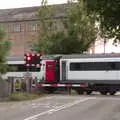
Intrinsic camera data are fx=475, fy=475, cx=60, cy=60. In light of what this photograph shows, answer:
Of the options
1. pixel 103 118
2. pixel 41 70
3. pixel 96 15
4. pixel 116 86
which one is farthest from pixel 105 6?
pixel 41 70

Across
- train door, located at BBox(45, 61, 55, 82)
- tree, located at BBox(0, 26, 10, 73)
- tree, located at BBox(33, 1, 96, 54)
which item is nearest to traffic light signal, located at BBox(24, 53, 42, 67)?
tree, located at BBox(0, 26, 10, 73)

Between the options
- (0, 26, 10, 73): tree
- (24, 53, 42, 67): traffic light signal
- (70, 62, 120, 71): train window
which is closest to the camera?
(0, 26, 10, 73): tree

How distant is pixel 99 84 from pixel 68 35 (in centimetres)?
1157

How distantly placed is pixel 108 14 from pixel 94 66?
24903 millimetres

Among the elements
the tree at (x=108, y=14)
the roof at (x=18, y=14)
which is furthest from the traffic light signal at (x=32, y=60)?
the roof at (x=18, y=14)

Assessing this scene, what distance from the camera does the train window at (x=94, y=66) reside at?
46.2 metres

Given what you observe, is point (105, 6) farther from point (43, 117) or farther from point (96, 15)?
point (43, 117)

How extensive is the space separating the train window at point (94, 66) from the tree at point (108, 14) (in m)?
20.3

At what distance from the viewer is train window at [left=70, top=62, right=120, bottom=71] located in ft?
151

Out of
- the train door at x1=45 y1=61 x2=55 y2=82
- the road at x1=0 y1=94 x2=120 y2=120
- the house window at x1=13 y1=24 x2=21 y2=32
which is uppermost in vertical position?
the house window at x1=13 y1=24 x2=21 y2=32

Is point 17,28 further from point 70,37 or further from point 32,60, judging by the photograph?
point 32,60

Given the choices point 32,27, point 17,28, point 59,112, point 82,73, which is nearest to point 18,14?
point 17,28

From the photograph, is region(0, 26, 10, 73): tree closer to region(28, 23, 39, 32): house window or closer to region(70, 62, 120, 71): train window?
region(70, 62, 120, 71): train window

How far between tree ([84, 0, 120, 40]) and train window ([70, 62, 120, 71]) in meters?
20.3
